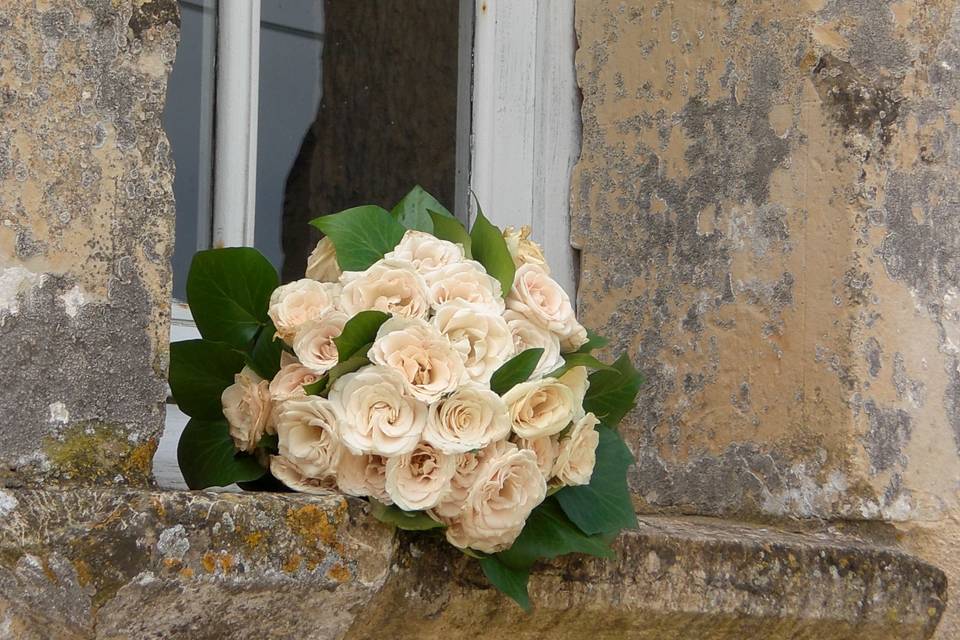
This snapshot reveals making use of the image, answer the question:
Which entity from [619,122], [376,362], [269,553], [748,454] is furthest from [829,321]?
[269,553]

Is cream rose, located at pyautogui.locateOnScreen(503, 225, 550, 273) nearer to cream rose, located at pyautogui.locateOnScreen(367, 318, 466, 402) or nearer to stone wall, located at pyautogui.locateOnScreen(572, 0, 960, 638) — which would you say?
cream rose, located at pyautogui.locateOnScreen(367, 318, 466, 402)

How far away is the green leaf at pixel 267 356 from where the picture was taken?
4.25ft

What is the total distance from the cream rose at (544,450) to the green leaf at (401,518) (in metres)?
0.12

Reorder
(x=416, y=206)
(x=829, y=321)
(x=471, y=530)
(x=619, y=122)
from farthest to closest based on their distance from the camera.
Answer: (x=619, y=122)
(x=829, y=321)
(x=416, y=206)
(x=471, y=530)

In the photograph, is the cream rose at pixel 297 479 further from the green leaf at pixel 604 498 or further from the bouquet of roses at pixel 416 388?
the green leaf at pixel 604 498

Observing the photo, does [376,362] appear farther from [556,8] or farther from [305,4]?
[556,8]

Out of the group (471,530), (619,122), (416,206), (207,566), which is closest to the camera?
(207,566)

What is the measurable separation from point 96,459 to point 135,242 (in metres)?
0.20

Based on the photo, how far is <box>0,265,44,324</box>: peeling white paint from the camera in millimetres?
1103

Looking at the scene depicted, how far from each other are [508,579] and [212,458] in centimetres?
33

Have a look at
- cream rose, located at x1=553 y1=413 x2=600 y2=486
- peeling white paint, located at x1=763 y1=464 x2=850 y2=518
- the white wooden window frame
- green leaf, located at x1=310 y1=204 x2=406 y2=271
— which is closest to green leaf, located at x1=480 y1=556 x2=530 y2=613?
cream rose, located at x1=553 y1=413 x2=600 y2=486

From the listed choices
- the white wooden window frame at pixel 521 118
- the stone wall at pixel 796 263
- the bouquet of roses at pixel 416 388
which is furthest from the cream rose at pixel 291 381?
the stone wall at pixel 796 263

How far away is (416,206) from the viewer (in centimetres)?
139

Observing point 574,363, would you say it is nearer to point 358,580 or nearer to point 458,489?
point 458,489
